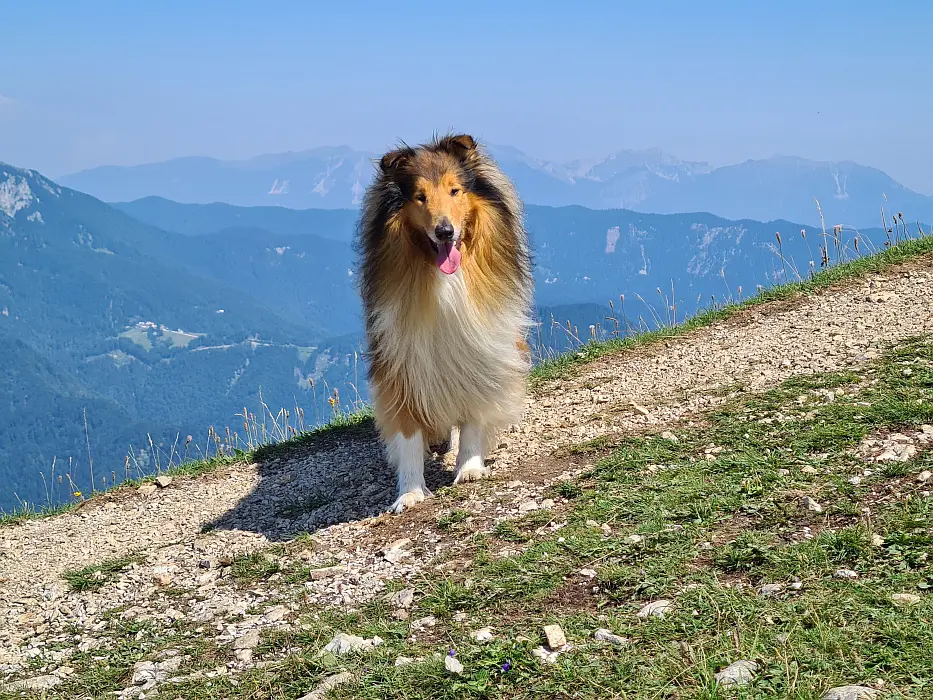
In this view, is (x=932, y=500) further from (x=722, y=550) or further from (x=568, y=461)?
(x=568, y=461)

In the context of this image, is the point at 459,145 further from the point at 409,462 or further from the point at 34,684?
the point at 34,684

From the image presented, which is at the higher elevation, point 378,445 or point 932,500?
point 932,500

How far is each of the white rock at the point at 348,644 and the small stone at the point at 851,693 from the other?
196 cm

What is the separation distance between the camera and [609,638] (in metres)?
3.62

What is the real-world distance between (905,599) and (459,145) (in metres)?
4.29

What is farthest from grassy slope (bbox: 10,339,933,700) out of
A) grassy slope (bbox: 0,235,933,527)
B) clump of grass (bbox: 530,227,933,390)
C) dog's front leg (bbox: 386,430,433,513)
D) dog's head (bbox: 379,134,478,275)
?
clump of grass (bbox: 530,227,933,390)

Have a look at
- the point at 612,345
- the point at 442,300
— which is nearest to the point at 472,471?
the point at 442,300

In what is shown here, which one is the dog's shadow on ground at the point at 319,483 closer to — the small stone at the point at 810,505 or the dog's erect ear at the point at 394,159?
the dog's erect ear at the point at 394,159

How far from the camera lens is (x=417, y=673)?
12.0 feet

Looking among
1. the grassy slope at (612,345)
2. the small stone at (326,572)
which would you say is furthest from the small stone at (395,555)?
the grassy slope at (612,345)

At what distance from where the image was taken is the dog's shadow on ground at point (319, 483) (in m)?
7.07

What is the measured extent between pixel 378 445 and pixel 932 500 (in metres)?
5.43

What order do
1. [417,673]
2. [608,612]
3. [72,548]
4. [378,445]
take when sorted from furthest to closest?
[378,445], [72,548], [608,612], [417,673]

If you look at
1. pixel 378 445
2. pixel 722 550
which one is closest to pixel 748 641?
pixel 722 550
